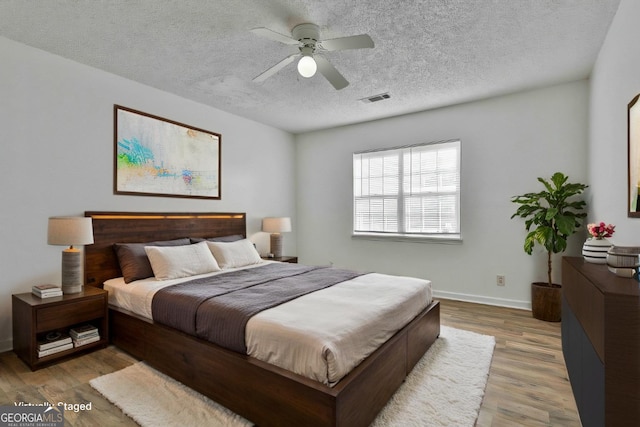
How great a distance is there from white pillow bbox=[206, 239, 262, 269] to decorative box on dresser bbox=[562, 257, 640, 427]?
10.4 ft

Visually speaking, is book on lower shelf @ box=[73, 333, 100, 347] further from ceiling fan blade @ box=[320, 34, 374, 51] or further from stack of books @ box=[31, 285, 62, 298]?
ceiling fan blade @ box=[320, 34, 374, 51]

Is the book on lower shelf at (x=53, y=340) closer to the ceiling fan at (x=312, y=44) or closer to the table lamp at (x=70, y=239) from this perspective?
the table lamp at (x=70, y=239)

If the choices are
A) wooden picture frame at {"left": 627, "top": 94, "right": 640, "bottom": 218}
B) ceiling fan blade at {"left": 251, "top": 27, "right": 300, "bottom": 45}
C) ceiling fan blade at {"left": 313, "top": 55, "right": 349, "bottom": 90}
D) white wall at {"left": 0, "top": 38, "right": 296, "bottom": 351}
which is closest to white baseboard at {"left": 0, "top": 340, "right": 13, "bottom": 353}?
white wall at {"left": 0, "top": 38, "right": 296, "bottom": 351}

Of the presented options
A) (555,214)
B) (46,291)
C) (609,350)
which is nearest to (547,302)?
(555,214)

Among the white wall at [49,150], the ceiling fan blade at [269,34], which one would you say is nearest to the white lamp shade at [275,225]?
the white wall at [49,150]

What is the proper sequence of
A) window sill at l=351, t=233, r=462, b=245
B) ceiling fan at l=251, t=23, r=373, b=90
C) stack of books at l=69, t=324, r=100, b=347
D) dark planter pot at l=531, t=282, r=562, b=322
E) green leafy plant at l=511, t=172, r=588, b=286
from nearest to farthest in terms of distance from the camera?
ceiling fan at l=251, t=23, r=373, b=90 → stack of books at l=69, t=324, r=100, b=347 → green leafy plant at l=511, t=172, r=588, b=286 → dark planter pot at l=531, t=282, r=562, b=322 → window sill at l=351, t=233, r=462, b=245

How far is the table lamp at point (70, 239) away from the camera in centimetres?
262

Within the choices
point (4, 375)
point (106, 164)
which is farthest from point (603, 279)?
point (106, 164)

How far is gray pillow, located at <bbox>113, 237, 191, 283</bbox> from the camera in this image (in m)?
3.02

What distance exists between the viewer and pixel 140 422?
1796 millimetres

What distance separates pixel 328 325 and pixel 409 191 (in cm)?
334

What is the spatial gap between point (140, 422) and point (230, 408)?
50 cm

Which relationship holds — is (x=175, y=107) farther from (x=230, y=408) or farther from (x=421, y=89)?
(x=230, y=408)

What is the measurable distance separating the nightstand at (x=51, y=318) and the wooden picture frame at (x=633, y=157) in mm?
4016
